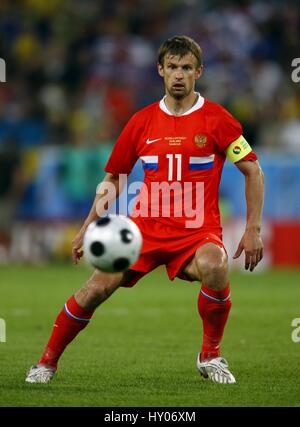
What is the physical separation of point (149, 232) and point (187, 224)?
24 cm

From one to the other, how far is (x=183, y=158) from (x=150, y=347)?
230 centimetres

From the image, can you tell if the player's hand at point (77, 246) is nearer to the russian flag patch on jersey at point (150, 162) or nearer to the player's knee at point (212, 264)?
the russian flag patch on jersey at point (150, 162)

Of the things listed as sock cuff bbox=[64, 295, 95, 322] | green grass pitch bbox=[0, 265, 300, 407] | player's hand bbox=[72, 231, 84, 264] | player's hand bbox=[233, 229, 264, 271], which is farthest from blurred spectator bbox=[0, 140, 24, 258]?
player's hand bbox=[233, 229, 264, 271]

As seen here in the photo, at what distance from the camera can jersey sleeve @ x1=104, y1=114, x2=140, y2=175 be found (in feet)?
22.7

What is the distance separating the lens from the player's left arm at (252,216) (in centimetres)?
658

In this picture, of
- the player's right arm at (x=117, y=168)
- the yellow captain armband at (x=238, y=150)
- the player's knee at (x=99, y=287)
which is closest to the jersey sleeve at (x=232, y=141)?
the yellow captain armband at (x=238, y=150)

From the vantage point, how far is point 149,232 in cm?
683

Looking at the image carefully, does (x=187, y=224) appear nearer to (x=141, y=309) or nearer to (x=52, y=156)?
(x=141, y=309)

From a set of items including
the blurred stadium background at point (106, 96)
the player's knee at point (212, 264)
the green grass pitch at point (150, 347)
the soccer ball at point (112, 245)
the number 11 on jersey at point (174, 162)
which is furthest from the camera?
the blurred stadium background at point (106, 96)

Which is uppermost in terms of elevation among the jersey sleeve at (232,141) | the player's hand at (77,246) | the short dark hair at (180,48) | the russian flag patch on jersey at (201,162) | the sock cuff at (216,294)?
the short dark hair at (180,48)

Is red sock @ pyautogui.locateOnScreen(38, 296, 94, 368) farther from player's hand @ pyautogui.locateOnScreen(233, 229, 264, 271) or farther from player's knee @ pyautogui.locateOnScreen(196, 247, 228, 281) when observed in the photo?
player's hand @ pyautogui.locateOnScreen(233, 229, 264, 271)

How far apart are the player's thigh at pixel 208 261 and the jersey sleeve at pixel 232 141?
57 centimetres

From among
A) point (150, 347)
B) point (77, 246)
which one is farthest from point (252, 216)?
point (150, 347)

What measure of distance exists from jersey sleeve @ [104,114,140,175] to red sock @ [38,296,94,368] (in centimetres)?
90
